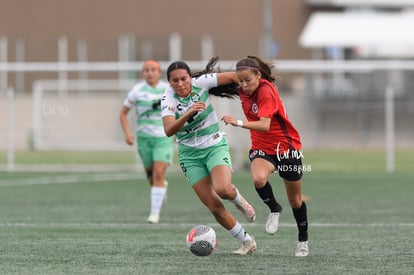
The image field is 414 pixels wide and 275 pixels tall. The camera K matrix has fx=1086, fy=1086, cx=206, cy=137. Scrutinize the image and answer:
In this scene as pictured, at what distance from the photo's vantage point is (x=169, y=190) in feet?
66.1

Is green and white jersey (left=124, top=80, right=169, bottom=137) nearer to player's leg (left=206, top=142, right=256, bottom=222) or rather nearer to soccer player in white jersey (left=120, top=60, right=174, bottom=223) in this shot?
soccer player in white jersey (left=120, top=60, right=174, bottom=223)

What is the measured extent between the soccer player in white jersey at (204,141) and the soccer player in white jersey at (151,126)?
13.0 feet

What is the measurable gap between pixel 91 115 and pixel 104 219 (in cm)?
1478

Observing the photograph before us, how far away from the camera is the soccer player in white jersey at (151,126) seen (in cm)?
1460

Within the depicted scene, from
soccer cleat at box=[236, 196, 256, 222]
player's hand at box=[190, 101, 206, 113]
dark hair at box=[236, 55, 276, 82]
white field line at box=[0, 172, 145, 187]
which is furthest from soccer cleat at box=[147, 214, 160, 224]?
white field line at box=[0, 172, 145, 187]

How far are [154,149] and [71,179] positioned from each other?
9.27 metres

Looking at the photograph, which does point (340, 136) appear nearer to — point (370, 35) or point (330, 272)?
point (370, 35)

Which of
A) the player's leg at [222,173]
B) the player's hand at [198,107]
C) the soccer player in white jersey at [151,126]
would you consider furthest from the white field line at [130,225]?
the player's hand at [198,107]

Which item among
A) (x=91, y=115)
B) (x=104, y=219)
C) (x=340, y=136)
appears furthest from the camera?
(x=340, y=136)

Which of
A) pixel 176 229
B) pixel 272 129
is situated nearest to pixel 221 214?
pixel 272 129

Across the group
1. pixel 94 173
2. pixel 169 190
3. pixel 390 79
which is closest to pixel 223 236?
pixel 169 190

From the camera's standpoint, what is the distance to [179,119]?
997cm

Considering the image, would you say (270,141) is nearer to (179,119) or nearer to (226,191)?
(226,191)

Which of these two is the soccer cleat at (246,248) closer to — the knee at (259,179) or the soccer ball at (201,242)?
the soccer ball at (201,242)
